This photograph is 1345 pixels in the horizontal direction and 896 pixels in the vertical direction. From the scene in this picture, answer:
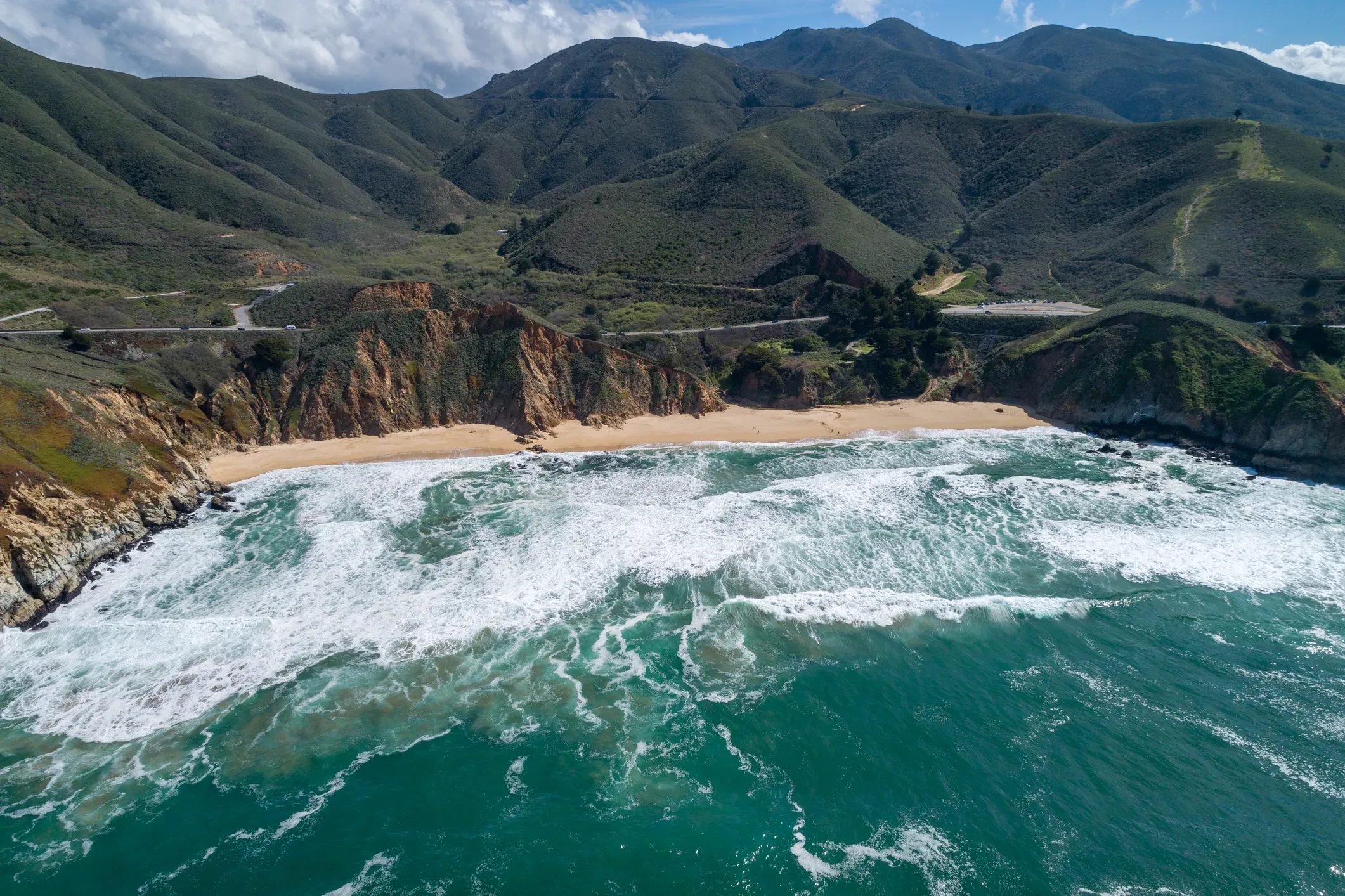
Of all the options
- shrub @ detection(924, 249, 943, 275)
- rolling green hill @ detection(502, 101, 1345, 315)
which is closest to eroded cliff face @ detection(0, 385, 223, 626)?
rolling green hill @ detection(502, 101, 1345, 315)

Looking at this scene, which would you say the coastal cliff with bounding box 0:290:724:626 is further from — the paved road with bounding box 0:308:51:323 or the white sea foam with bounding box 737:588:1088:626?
the white sea foam with bounding box 737:588:1088:626

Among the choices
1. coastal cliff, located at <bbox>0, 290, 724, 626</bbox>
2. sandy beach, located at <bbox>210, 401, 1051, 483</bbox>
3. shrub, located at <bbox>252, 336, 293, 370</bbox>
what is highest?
shrub, located at <bbox>252, 336, 293, 370</bbox>

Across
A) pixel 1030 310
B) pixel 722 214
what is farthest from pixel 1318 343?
pixel 722 214

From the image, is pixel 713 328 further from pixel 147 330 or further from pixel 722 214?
pixel 147 330

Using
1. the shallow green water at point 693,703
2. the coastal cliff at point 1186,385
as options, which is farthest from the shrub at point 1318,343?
the shallow green water at point 693,703

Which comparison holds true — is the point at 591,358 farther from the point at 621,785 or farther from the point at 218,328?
the point at 621,785

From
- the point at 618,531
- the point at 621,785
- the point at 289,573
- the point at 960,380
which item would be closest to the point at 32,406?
the point at 289,573
